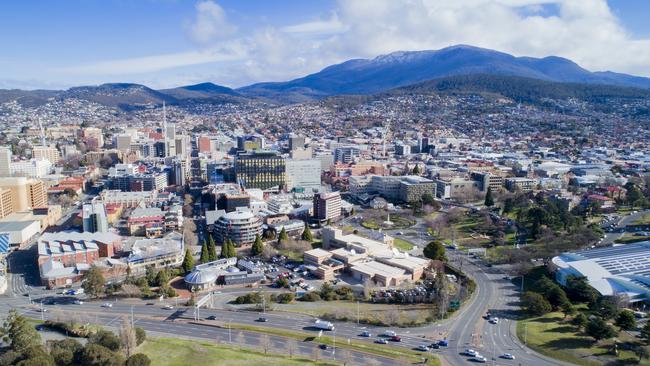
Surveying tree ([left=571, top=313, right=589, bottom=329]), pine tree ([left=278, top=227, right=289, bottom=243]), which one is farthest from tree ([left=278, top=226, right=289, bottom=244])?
tree ([left=571, top=313, right=589, bottom=329])

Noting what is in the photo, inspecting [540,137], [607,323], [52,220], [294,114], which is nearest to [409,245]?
[607,323]

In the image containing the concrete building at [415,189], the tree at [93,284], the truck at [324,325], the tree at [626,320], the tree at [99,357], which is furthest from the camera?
the concrete building at [415,189]

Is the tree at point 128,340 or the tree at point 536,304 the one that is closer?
the tree at point 128,340

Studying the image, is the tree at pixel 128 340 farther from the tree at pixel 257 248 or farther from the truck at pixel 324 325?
the tree at pixel 257 248

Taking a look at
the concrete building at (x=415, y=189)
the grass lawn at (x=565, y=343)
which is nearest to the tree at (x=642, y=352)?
the grass lawn at (x=565, y=343)

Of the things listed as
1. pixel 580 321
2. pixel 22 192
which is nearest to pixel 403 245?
pixel 580 321
